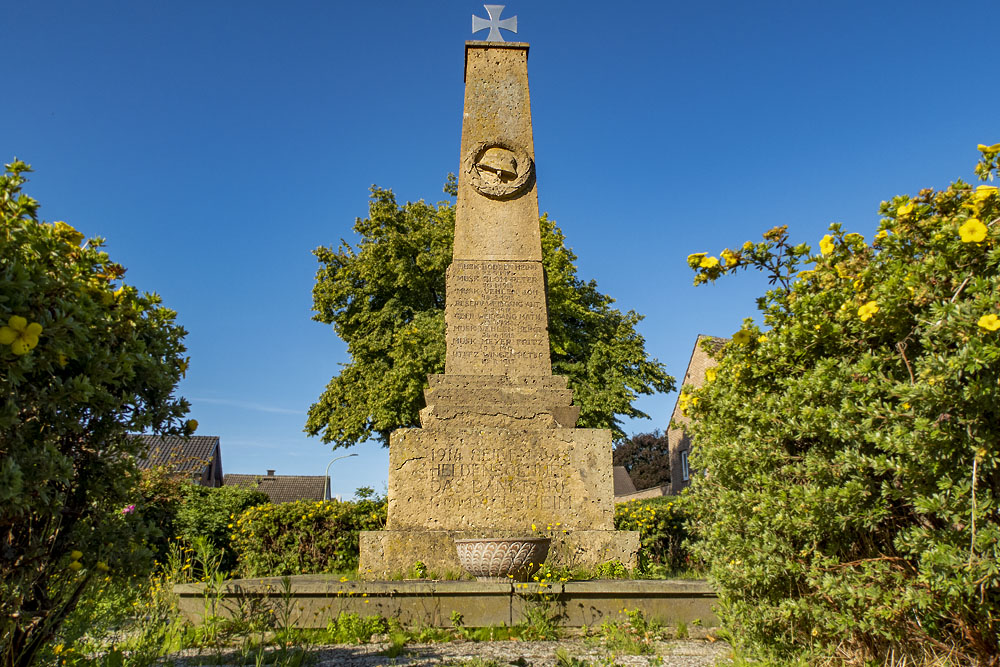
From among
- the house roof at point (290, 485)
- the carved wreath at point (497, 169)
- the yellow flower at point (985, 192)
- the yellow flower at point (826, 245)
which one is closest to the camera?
the yellow flower at point (985, 192)

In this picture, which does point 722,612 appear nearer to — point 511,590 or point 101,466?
point 511,590

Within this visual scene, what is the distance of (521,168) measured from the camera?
836 centimetres

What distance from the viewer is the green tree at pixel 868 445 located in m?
2.41

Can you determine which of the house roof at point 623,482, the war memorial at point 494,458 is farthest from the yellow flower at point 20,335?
the house roof at point 623,482

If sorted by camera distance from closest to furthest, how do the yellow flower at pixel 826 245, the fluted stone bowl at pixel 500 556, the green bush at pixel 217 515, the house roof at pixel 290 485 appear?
the yellow flower at pixel 826 245 → the fluted stone bowl at pixel 500 556 → the green bush at pixel 217 515 → the house roof at pixel 290 485

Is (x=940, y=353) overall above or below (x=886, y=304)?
below

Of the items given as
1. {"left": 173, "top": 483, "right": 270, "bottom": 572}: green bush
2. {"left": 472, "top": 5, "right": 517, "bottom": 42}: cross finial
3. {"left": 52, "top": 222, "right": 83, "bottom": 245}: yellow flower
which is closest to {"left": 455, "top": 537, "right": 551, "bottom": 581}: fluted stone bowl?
{"left": 52, "top": 222, "right": 83, "bottom": 245}: yellow flower

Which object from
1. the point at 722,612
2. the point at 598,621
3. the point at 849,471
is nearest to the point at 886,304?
the point at 849,471

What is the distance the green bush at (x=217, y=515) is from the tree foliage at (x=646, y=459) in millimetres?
36357

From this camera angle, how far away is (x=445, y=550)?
6445 mm

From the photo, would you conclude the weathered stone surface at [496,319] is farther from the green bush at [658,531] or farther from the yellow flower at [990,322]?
the yellow flower at [990,322]

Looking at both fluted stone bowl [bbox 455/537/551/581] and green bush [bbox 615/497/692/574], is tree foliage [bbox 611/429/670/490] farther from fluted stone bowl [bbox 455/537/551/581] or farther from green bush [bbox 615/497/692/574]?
fluted stone bowl [bbox 455/537/551/581]

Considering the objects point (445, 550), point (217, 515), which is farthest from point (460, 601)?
point (217, 515)

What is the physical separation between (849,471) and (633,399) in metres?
15.8
